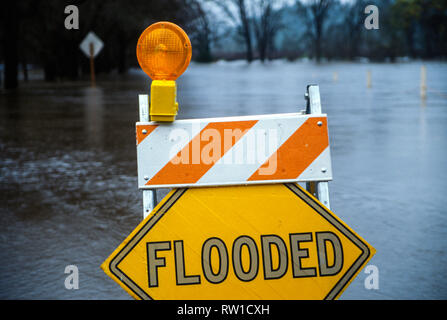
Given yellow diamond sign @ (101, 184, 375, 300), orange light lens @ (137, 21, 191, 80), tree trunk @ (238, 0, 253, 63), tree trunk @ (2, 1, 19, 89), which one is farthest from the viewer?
tree trunk @ (238, 0, 253, 63)

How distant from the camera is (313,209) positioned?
2926 mm

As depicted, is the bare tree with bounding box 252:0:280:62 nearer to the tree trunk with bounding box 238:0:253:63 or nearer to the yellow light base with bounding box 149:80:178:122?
the tree trunk with bounding box 238:0:253:63

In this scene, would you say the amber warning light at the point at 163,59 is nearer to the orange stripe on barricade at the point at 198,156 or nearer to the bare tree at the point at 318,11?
the orange stripe on barricade at the point at 198,156

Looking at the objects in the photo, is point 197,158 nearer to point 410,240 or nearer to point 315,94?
point 315,94

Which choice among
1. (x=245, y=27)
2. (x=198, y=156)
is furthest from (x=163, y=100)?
(x=245, y=27)

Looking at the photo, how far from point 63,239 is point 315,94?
3.21 meters

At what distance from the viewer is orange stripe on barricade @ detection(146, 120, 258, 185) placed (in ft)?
9.62

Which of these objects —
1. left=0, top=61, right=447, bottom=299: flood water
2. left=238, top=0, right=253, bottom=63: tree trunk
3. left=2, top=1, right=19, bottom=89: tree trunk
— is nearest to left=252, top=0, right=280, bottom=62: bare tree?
left=238, top=0, right=253, bottom=63: tree trunk

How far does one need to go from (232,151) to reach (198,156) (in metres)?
0.15

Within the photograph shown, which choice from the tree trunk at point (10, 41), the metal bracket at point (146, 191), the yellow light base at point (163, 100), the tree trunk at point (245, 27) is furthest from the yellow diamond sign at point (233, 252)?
the tree trunk at point (245, 27)

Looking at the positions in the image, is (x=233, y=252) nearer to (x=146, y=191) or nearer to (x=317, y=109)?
(x=146, y=191)

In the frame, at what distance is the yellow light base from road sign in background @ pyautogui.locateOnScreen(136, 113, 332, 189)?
71 mm

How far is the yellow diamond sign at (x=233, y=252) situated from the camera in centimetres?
290
